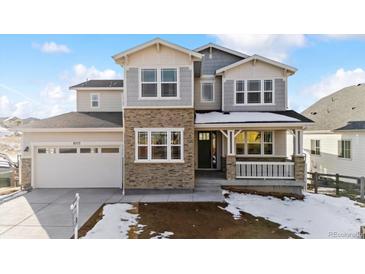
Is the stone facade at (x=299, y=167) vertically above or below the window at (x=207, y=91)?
below

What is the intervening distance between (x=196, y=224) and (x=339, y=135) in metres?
9.27

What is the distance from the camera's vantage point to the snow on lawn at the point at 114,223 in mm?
5934

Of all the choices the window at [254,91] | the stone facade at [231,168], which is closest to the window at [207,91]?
the window at [254,91]

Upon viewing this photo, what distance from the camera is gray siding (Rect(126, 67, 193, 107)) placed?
9383 millimetres

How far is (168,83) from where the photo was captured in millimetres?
9453

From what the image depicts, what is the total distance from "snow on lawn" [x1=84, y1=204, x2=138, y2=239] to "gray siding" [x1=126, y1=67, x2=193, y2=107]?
396 centimetres

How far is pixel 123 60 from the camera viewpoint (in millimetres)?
9289

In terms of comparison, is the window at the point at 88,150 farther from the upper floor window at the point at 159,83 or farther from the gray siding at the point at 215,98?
the gray siding at the point at 215,98

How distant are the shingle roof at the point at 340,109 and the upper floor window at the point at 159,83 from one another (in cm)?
860
